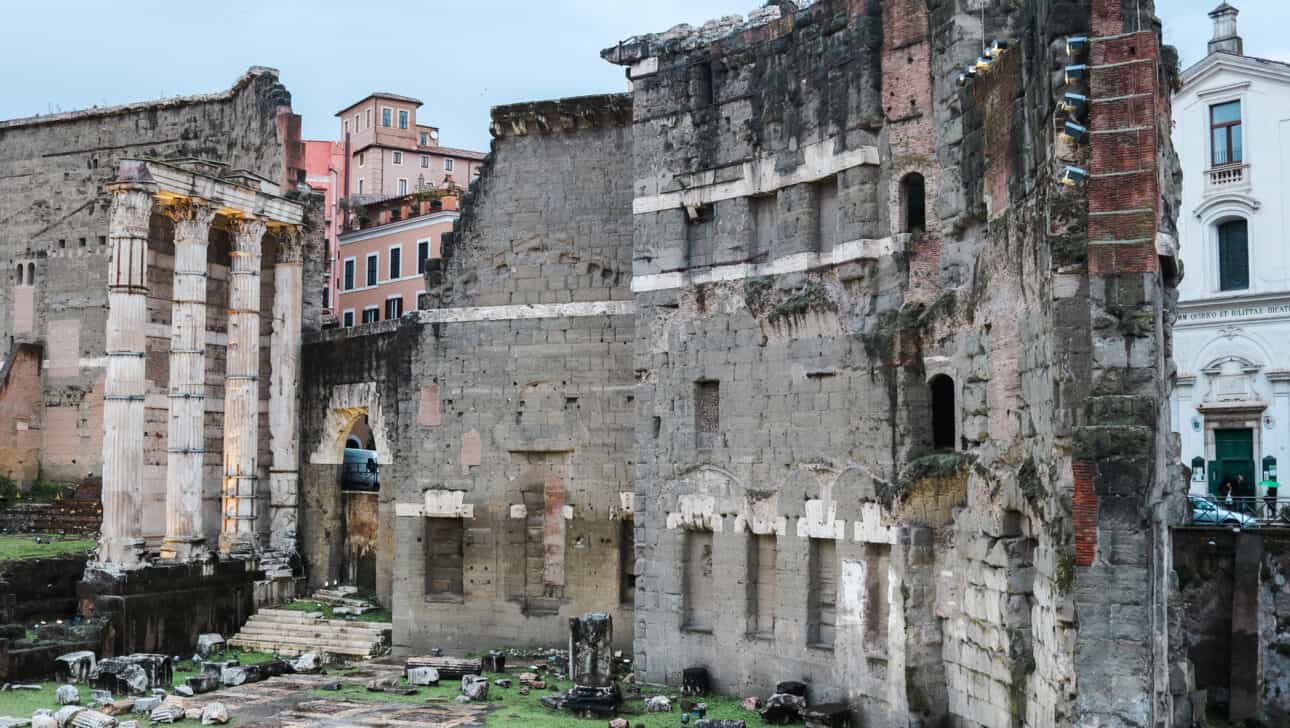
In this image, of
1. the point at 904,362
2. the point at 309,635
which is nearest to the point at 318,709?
the point at 309,635

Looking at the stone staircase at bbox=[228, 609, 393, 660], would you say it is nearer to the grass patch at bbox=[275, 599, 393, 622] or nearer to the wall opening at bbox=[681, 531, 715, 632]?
the grass patch at bbox=[275, 599, 393, 622]

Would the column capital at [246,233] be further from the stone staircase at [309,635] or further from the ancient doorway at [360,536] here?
the stone staircase at [309,635]

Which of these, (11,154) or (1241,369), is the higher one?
(11,154)

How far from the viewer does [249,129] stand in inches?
1294

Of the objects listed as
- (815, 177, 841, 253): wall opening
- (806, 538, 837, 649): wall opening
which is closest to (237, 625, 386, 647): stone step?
(806, 538, 837, 649): wall opening

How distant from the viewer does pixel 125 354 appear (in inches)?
1087

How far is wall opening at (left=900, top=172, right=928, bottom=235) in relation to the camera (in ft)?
60.1

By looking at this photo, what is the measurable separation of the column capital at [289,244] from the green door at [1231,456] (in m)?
22.5

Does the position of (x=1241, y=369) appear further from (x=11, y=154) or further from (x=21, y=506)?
(x=11, y=154)

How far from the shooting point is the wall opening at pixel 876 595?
17938 millimetres

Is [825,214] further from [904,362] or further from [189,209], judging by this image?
[189,209]

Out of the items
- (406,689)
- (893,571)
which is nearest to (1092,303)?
(893,571)

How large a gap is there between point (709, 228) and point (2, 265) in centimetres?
2342

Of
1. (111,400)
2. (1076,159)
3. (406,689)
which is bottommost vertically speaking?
(406,689)
